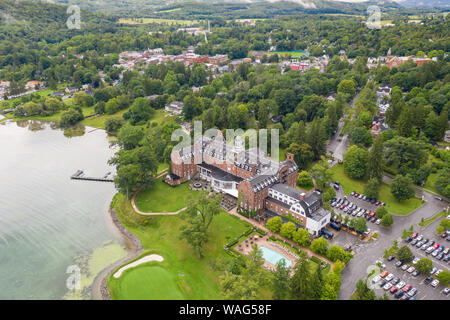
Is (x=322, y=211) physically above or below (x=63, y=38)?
below

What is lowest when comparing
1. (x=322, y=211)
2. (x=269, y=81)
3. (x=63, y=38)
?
(x=322, y=211)

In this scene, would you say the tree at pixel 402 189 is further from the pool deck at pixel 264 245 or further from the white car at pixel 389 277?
the pool deck at pixel 264 245

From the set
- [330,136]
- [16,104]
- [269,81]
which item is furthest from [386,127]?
[16,104]

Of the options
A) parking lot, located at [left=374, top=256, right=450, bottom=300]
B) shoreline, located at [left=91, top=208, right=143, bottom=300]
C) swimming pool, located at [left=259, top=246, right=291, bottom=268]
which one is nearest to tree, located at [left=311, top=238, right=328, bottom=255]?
swimming pool, located at [left=259, top=246, right=291, bottom=268]

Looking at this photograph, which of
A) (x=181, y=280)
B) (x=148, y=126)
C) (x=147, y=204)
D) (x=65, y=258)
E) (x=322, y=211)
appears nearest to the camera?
(x=181, y=280)

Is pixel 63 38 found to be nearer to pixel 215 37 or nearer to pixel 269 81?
pixel 215 37

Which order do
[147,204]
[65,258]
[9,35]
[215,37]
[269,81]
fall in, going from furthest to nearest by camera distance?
[215,37] < [9,35] < [269,81] < [147,204] < [65,258]
